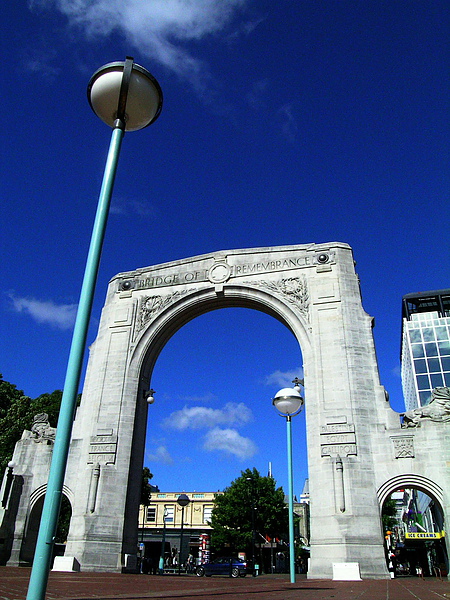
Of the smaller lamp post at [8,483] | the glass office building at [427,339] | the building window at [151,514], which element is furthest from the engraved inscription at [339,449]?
the building window at [151,514]

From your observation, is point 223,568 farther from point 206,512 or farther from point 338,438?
point 206,512

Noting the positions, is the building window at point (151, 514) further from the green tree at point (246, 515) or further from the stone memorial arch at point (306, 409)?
the stone memorial arch at point (306, 409)

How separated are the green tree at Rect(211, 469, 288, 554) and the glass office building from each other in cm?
1998

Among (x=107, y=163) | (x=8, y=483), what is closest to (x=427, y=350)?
(x=8, y=483)

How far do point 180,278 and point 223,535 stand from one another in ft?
95.1

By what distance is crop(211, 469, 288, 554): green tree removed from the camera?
143 ft

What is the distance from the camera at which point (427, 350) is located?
184ft

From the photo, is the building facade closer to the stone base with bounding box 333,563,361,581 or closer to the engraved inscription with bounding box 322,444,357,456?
the engraved inscription with bounding box 322,444,357,456

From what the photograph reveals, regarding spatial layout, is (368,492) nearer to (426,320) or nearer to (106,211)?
(106,211)

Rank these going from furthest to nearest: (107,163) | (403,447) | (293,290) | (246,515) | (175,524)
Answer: (175,524)
(246,515)
(293,290)
(403,447)
(107,163)

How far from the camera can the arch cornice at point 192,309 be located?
24.0 m

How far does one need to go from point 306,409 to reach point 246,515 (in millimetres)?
27627

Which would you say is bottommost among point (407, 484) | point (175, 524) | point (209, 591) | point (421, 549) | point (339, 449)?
point (209, 591)

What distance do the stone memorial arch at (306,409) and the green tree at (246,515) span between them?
2395cm
